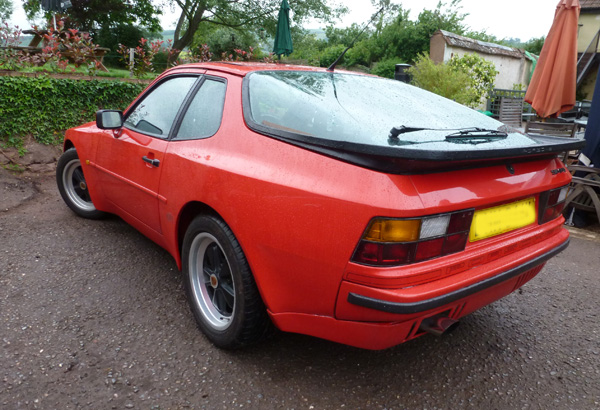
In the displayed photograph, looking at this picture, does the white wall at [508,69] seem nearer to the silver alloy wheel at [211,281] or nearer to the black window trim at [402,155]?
the black window trim at [402,155]

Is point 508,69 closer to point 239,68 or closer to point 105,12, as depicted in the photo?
point 105,12

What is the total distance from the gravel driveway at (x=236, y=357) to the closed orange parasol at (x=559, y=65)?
3.59 m

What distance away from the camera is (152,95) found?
3.07m

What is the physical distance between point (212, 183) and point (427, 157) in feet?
3.53

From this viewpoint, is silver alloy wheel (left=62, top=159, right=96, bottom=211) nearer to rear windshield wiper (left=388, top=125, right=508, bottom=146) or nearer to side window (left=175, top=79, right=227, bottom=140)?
side window (left=175, top=79, right=227, bottom=140)

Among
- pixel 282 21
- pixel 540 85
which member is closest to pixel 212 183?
pixel 540 85

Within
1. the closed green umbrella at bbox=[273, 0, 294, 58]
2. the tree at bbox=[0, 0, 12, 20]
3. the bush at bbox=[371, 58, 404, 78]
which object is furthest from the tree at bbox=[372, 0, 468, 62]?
the tree at bbox=[0, 0, 12, 20]

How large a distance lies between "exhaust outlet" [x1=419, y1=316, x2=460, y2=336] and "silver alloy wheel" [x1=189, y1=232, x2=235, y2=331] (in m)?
0.97

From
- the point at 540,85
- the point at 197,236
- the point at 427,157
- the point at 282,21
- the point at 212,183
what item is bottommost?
the point at 197,236

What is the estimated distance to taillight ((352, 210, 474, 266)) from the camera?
158 centimetres

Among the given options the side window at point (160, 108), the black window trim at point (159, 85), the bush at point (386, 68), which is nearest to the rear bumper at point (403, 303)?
the black window trim at point (159, 85)

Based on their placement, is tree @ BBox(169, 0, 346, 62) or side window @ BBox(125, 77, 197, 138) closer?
side window @ BBox(125, 77, 197, 138)

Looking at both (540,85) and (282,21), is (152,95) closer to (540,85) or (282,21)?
(540,85)

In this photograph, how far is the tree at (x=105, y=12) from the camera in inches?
663
